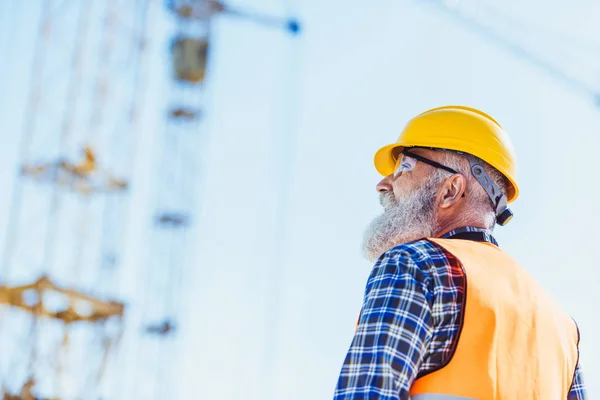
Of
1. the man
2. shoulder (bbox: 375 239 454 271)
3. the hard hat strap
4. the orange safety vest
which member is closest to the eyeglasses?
the man

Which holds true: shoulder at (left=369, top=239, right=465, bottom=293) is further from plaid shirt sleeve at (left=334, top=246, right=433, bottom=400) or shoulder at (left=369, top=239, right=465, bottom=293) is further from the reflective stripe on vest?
the reflective stripe on vest

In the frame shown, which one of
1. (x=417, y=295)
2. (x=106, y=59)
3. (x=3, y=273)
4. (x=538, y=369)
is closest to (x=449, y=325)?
(x=417, y=295)

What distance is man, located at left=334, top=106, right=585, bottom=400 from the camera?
202 cm

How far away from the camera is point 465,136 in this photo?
269 cm

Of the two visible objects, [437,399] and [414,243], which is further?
[414,243]

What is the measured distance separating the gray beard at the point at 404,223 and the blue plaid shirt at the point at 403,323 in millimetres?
373

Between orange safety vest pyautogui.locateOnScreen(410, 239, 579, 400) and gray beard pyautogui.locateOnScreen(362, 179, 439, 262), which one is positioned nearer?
orange safety vest pyautogui.locateOnScreen(410, 239, 579, 400)

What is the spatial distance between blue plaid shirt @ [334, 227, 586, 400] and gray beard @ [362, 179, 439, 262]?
37 centimetres

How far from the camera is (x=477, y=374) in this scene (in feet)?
6.69

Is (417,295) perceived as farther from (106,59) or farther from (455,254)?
(106,59)

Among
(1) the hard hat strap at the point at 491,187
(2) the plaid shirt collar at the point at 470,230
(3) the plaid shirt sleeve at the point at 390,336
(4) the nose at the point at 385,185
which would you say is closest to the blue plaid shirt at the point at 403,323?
(3) the plaid shirt sleeve at the point at 390,336

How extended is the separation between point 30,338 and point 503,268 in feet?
81.0

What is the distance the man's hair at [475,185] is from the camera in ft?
8.37

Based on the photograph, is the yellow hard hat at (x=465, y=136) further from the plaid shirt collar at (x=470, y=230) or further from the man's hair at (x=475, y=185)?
the plaid shirt collar at (x=470, y=230)
